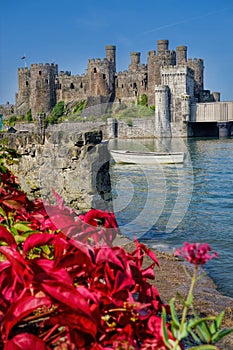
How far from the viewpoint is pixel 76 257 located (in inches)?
51.0

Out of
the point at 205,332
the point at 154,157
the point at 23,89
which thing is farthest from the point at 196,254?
the point at 23,89

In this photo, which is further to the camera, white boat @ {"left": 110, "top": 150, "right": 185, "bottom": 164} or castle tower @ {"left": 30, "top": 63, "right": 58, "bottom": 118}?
castle tower @ {"left": 30, "top": 63, "right": 58, "bottom": 118}

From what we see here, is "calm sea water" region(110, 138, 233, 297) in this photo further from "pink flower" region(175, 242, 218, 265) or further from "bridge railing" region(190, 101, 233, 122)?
"bridge railing" region(190, 101, 233, 122)

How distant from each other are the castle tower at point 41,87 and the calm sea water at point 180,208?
41610 mm

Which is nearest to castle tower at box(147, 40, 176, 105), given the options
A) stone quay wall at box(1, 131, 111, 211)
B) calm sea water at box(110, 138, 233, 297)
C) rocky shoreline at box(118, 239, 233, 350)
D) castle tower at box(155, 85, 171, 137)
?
castle tower at box(155, 85, 171, 137)

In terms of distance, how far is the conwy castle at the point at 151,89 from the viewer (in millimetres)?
52406

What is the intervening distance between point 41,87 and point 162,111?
16817 millimetres

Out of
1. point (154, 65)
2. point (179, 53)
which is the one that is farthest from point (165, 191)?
point (179, 53)

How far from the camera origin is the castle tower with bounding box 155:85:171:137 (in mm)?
52125

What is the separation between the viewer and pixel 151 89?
5784 cm

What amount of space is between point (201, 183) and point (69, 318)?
1514cm

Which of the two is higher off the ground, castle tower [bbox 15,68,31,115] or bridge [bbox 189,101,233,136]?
castle tower [bbox 15,68,31,115]

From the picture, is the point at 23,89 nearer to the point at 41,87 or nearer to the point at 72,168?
the point at 41,87

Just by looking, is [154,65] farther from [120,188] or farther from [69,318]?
[69,318]
